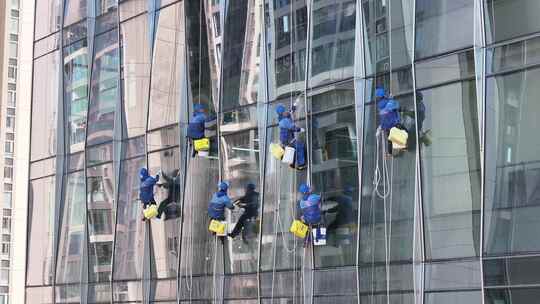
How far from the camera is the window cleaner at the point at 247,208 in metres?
20.3

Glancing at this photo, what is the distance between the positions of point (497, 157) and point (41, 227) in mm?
15444

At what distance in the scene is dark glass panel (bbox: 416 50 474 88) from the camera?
16297 millimetres

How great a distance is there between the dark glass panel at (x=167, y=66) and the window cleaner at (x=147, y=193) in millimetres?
1403

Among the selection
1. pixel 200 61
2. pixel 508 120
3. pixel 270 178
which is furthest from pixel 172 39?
pixel 508 120

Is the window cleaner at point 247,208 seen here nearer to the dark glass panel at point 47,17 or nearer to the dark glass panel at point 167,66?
the dark glass panel at point 167,66

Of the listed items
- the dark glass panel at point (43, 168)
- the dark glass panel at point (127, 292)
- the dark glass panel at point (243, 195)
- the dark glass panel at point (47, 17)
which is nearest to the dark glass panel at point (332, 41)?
the dark glass panel at point (243, 195)

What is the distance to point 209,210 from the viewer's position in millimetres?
20781

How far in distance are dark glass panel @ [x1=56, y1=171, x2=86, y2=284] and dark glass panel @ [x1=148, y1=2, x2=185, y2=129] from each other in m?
3.62

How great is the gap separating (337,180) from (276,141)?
2.10 meters

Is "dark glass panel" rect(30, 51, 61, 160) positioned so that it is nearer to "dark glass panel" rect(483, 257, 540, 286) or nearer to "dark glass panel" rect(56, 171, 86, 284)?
"dark glass panel" rect(56, 171, 86, 284)

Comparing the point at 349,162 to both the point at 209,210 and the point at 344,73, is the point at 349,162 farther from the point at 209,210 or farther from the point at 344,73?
the point at 209,210

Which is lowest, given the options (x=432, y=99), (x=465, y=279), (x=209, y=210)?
(x=465, y=279)

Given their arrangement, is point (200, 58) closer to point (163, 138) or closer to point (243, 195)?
point (163, 138)

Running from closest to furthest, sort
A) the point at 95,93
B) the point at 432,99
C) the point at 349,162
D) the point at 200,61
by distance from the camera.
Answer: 1. the point at 432,99
2. the point at 349,162
3. the point at 200,61
4. the point at 95,93
